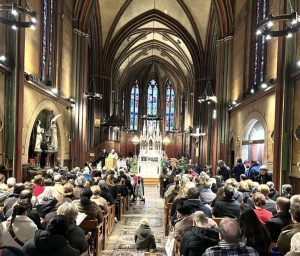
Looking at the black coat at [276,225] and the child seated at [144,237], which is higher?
the black coat at [276,225]

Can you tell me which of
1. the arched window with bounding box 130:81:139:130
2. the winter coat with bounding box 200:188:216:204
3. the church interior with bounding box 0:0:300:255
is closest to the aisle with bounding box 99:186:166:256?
the church interior with bounding box 0:0:300:255

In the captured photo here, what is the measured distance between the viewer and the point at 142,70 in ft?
152

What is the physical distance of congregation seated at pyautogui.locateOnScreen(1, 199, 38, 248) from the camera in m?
4.55

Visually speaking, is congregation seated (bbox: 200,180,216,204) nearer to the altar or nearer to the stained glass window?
the stained glass window

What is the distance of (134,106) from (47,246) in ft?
144

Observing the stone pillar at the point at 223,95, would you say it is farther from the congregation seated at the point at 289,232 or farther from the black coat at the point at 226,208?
the congregation seated at the point at 289,232

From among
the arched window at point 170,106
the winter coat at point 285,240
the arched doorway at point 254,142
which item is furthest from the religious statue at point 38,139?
the arched window at point 170,106

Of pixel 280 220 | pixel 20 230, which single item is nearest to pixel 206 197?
pixel 280 220

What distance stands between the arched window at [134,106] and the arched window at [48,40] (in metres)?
28.7

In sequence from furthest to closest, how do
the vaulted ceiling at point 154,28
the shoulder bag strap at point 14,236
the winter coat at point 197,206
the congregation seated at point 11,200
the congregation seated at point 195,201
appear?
the vaulted ceiling at point 154,28, the congregation seated at point 195,201, the winter coat at point 197,206, the congregation seated at point 11,200, the shoulder bag strap at point 14,236

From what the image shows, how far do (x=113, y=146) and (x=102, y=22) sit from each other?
12530mm

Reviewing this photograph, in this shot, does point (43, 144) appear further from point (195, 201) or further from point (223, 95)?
point (223, 95)

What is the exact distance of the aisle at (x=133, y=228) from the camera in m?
8.12

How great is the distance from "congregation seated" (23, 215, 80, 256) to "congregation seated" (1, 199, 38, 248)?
721mm
